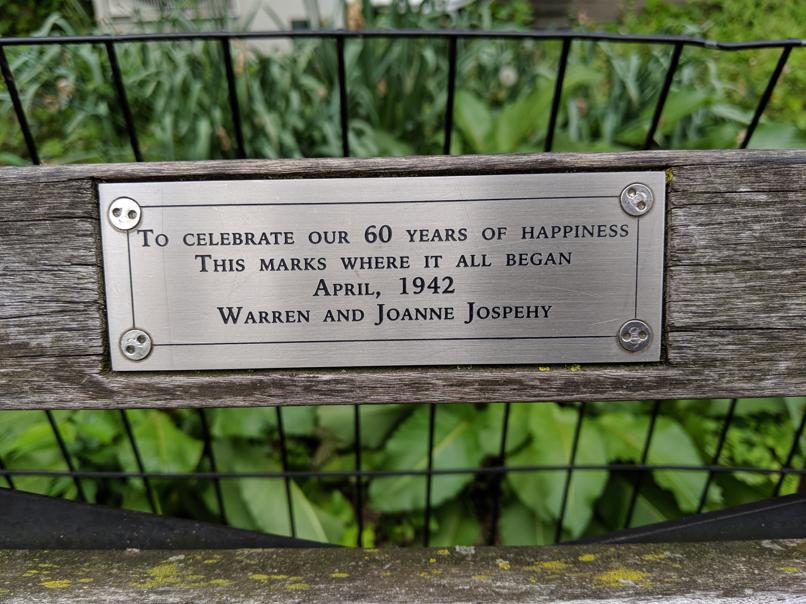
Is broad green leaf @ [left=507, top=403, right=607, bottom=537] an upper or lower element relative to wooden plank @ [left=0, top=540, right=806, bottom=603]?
lower

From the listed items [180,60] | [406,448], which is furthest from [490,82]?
[406,448]

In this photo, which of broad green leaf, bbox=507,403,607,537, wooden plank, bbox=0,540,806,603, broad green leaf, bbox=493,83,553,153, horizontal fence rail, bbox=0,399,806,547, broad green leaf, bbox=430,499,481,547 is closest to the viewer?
wooden plank, bbox=0,540,806,603

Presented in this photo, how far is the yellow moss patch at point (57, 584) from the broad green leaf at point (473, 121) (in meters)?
1.49

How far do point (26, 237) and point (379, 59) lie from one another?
146 centimetres

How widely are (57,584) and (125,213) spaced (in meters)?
0.57

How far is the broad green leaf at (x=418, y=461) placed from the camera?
60.6 inches

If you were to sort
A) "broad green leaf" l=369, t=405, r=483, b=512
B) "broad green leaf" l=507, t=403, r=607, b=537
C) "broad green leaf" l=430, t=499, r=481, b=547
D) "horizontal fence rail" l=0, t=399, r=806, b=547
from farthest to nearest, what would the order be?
"broad green leaf" l=430, t=499, r=481, b=547 < "broad green leaf" l=369, t=405, r=483, b=512 < "broad green leaf" l=507, t=403, r=607, b=537 < "horizontal fence rail" l=0, t=399, r=806, b=547

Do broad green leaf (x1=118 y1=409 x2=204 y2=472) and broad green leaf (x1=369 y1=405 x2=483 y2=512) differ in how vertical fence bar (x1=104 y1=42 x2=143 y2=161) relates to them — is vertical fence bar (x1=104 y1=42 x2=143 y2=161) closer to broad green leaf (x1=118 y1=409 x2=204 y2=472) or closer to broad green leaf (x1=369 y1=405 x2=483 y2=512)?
broad green leaf (x1=118 y1=409 x2=204 y2=472)

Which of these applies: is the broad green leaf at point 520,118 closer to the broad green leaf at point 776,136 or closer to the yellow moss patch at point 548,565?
the broad green leaf at point 776,136

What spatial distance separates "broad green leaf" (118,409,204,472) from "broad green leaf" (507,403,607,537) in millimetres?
838

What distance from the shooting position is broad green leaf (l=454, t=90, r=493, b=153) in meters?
1.82

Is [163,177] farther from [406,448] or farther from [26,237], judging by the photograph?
[406,448]

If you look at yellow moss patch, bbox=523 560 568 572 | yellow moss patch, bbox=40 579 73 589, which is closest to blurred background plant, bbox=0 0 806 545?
yellow moss patch, bbox=523 560 568 572

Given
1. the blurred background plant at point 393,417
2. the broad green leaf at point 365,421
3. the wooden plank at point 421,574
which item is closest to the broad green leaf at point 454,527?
the blurred background plant at point 393,417
